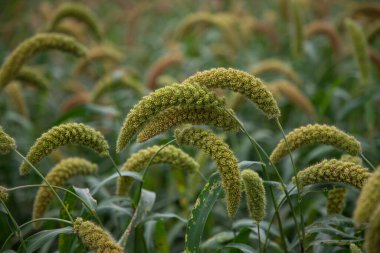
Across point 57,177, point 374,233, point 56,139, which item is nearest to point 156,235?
point 57,177

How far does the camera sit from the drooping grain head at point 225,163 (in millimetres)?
2080

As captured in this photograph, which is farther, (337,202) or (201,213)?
(337,202)

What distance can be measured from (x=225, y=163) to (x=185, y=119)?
260 millimetres

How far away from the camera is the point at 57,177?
2.68 m

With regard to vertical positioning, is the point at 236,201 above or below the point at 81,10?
below

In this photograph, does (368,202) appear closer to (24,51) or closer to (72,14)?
(24,51)

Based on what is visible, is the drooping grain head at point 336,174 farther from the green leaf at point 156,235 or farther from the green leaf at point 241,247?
the green leaf at point 156,235

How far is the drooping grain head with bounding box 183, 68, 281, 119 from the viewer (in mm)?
2146

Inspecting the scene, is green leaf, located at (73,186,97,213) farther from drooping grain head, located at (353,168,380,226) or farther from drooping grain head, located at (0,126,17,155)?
drooping grain head, located at (353,168,380,226)

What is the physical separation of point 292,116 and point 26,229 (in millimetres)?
2996

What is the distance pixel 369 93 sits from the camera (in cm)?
457

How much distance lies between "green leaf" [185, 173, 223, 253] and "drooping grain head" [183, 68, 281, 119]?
45 centimetres

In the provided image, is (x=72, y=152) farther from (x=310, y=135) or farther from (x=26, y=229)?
(x=310, y=135)

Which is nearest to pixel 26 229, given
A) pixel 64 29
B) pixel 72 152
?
pixel 72 152
